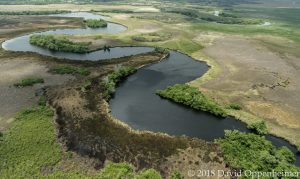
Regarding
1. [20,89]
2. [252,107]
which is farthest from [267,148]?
[20,89]

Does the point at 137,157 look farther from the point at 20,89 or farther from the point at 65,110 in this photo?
the point at 20,89

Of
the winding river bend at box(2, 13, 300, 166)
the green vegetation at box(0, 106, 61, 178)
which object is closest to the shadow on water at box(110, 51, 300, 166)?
the winding river bend at box(2, 13, 300, 166)

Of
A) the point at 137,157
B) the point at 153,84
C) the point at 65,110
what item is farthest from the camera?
the point at 153,84

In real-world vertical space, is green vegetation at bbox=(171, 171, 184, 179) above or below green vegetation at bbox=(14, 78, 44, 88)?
below

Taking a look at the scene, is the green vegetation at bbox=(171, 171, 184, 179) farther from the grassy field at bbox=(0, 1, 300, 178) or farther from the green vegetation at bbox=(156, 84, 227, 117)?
the green vegetation at bbox=(156, 84, 227, 117)

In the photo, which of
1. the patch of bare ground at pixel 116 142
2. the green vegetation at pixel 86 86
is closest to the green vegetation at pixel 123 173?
the patch of bare ground at pixel 116 142

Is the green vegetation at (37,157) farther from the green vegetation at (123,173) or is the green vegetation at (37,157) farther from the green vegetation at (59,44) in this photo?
the green vegetation at (59,44)
